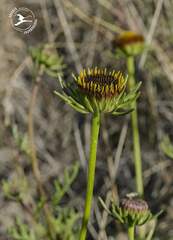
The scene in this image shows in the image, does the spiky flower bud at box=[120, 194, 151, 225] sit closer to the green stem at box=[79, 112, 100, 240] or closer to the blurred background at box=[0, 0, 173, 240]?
the green stem at box=[79, 112, 100, 240]

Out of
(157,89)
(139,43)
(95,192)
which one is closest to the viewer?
(139,43)

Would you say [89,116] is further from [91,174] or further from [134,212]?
[91,174]

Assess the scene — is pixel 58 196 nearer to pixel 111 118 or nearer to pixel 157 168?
pixel 157 168

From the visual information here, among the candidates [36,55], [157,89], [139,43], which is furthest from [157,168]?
[36,55]
